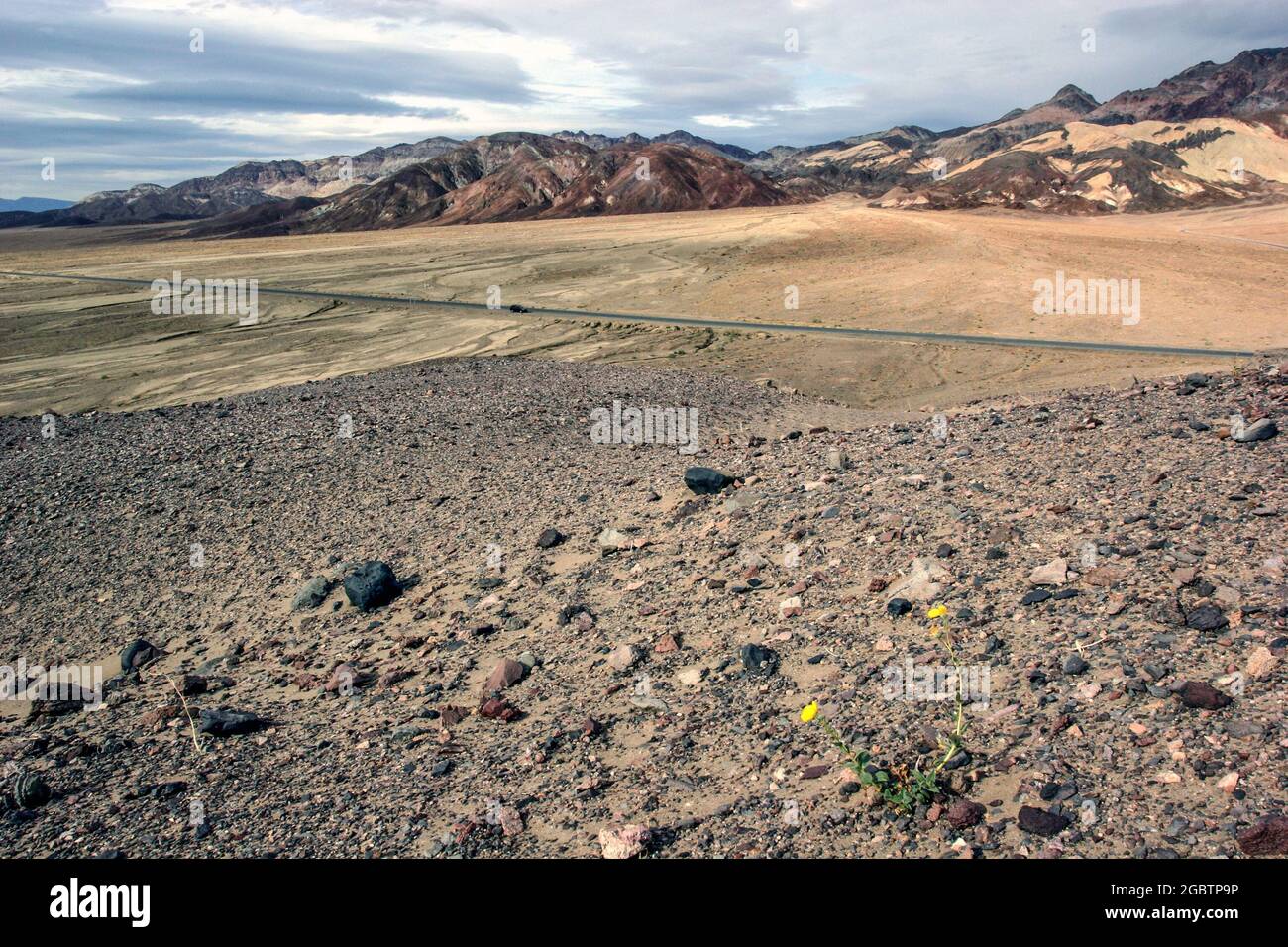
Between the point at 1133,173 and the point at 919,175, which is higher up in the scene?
the point at 919,175

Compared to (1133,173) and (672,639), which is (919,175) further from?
(672,639)

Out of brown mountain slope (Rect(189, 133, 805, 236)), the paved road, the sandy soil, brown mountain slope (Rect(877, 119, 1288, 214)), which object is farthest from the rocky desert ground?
brown mountain slope (Rect(189, 133, 805, 236))

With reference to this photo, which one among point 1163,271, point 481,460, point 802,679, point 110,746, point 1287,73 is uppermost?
point 1287,73

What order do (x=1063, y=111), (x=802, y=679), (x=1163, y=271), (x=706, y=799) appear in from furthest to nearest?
(x=1063, y=111) → (x=1163, y=271) → (x=802, y=679) → (x=706, y=799)

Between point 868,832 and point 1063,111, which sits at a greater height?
point 1063,111

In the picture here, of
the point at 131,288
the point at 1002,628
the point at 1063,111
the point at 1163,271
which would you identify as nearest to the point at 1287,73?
the point at 1063,111

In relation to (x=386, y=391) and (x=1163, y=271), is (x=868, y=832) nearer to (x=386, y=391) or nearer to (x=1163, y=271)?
(x=386, y=391)

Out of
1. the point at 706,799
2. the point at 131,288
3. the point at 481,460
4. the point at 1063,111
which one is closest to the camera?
the point at 706,799

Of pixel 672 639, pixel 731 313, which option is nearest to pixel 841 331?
pixel 731 313
